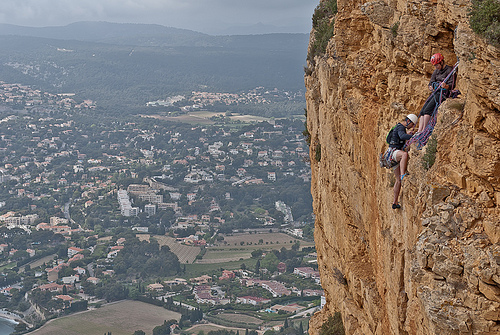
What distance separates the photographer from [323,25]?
1037 centimetres

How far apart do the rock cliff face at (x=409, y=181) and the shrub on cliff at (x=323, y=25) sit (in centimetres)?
37

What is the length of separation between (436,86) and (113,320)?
3621cm

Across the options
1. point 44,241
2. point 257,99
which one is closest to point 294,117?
point 257,99

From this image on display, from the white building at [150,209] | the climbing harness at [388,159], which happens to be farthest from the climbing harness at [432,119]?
the white building at [150,209]

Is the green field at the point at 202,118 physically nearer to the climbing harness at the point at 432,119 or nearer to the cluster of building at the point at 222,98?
the cluster of building at the point at 222,98

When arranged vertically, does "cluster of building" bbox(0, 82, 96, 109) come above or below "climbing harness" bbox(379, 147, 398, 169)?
below

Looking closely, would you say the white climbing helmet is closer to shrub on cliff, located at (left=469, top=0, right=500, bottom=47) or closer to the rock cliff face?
the rock cliff face

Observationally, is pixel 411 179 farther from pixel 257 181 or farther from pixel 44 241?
pixel 257 181

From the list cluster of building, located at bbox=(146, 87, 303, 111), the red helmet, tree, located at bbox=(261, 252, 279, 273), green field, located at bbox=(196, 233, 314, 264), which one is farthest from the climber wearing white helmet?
cluster of building, located at bbox=(146, 87, 303, 111)

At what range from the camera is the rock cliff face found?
3939 mm

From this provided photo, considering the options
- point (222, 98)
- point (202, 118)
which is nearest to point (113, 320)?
point (202, 118)

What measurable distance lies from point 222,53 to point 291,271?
154m

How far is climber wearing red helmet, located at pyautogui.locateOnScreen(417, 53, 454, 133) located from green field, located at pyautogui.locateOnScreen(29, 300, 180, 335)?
32.7 m

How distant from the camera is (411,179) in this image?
4.93 meters
